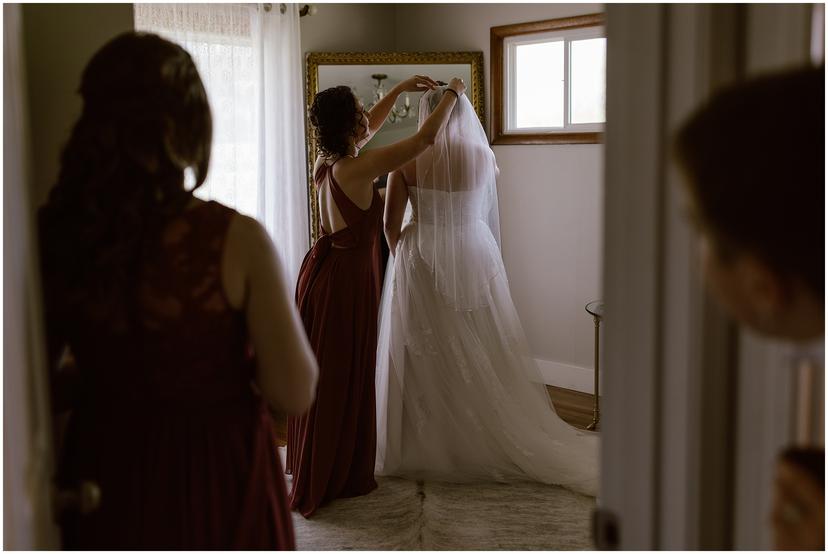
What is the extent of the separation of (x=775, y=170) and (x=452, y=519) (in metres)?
2.38

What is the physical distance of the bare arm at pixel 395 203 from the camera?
3.15m

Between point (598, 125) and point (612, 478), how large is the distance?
3.47m

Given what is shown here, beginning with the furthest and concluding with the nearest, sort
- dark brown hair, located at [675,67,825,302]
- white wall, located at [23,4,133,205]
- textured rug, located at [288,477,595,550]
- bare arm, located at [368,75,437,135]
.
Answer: bare arm, located at [368,75,437,135]
textured rug, located at [288,477,595,550]
white wall, located at [23,4,133,205]
dark brown hair, located at [675,67,825,302]

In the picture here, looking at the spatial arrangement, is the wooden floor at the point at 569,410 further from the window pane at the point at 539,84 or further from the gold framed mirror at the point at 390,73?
the window pane at the point at 539,84

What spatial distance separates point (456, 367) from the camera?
3.16m

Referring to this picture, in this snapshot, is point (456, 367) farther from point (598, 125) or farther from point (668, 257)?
point (668, 257)

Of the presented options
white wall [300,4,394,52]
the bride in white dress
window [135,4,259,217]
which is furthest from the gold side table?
white wall [300,4,394,52]

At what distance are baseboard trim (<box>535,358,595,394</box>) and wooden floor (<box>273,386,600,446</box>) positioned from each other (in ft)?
0.11

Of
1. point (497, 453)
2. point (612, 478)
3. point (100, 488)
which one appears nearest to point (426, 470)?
point (497, 453)

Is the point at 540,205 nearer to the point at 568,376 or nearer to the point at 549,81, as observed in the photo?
the point at 549,81

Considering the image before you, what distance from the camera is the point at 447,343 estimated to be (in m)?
3.16

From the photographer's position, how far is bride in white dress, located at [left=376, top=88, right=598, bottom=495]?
314 centimetres

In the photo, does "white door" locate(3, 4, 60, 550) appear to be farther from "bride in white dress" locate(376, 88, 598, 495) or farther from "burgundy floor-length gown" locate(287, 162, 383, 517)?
"bride in white dress" locate(376, 88, 598, 495)

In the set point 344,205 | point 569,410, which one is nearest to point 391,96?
point 344,205
